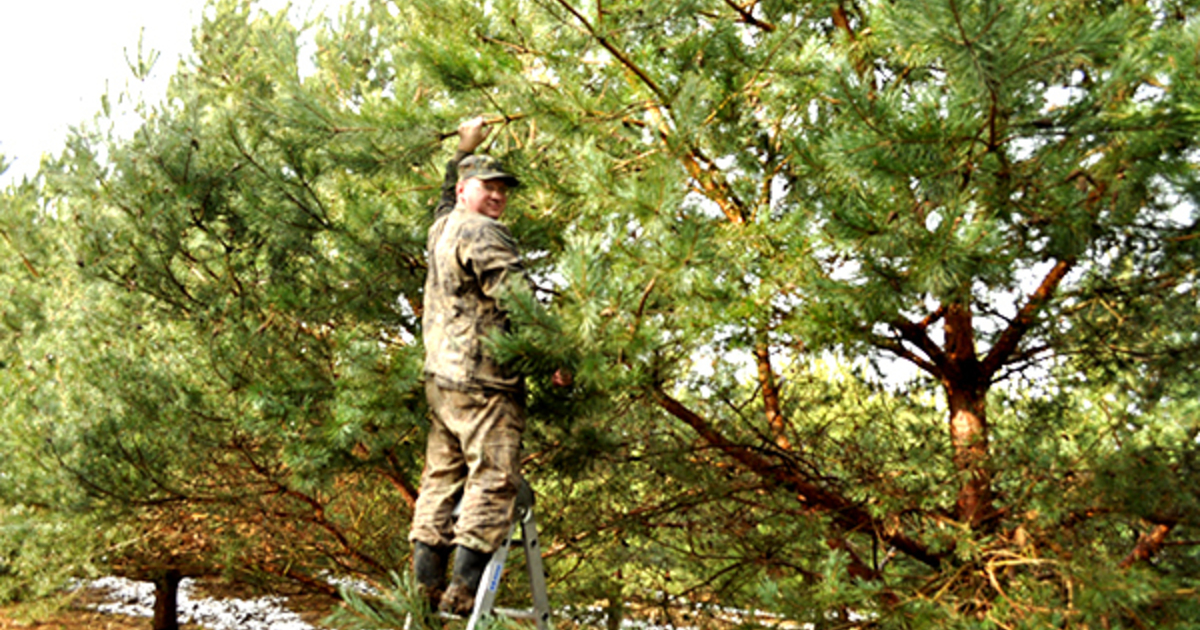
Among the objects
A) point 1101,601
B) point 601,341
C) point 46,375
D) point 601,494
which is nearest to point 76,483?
point 46,375

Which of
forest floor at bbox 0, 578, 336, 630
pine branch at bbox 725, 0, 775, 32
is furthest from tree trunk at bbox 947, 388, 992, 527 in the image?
forest floor at bbox 0, 578, 336, 630

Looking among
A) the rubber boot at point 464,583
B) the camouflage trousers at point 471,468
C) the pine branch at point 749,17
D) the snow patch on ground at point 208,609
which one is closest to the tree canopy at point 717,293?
the pine branch at point 749,17

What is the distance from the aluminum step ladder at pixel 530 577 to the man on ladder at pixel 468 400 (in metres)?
0.05

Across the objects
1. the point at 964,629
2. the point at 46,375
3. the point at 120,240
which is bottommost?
the point at 964,629

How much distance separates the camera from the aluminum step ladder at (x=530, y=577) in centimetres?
336

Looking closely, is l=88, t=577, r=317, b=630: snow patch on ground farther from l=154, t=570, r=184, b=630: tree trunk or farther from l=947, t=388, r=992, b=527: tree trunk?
l=947, t=388, r=992, b=527: tree trunk

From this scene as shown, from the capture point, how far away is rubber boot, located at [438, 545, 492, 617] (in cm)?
340

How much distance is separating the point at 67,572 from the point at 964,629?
5405 mm

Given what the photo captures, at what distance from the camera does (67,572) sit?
20.3ft

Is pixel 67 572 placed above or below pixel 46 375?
below

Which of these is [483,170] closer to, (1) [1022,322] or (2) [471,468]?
(2) [471,468]

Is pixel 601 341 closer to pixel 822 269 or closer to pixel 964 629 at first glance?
pixel 822 269

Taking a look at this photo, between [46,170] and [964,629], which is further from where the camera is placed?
[46,170]

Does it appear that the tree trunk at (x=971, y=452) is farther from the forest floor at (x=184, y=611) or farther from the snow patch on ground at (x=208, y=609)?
the snow patch on ground at (x=208, y=609)
